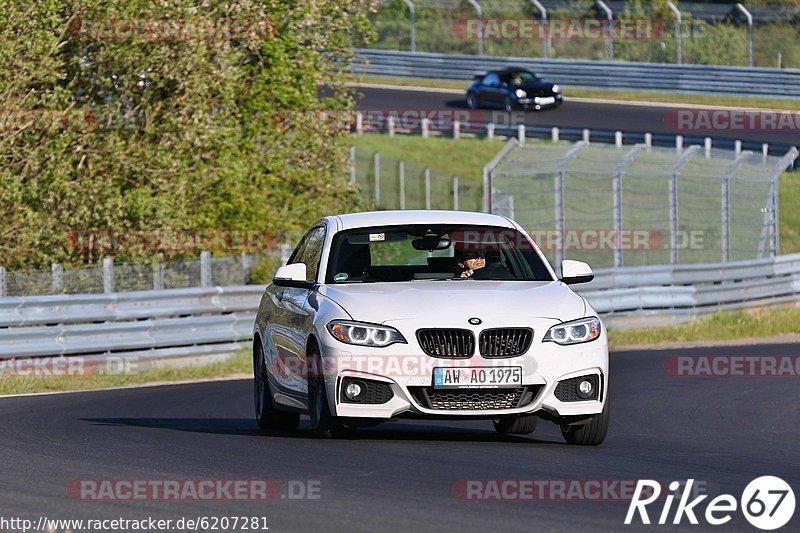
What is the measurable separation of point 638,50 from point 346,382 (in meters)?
45.5

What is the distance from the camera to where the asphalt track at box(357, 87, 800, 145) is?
145 feet

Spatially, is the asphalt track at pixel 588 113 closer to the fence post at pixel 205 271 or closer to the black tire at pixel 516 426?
the fence post at pixel 205 271

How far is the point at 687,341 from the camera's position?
80.6 ft

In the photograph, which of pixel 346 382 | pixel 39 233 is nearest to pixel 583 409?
pixel 346 382

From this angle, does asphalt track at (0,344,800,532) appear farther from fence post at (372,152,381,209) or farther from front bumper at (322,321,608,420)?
fence post at (372,152,381,209)

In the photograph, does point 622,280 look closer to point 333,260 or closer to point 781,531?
point 333,260

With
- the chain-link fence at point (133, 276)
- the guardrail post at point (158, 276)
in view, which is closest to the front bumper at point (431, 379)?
the chain-link fence at point (133, 276)

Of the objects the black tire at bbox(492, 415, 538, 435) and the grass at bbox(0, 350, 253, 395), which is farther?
the grass at bbox(0, 350, 253, 395)

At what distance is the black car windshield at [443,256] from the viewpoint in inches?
432

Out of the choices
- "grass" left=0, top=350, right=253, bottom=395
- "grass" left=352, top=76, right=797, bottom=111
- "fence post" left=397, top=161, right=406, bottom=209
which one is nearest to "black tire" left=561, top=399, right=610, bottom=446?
"grass" left=0, top=350, right=253, bottom=395

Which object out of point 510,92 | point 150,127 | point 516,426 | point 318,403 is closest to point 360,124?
point 510,92

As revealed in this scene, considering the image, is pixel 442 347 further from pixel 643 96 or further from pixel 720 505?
pixel 643 96

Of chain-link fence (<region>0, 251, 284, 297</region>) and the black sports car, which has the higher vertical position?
chain-link fence (<region>0, 251, 284, 297</region>)

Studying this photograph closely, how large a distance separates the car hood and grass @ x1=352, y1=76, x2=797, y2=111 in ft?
119
